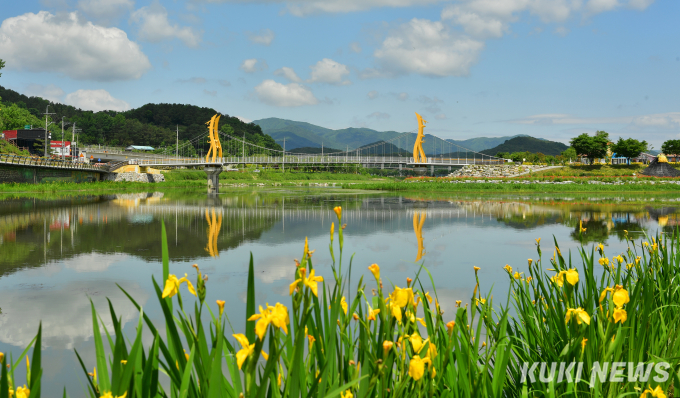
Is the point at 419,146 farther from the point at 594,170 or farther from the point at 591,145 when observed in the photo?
the point at 591,145

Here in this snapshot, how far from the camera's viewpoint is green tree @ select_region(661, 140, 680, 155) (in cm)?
5712

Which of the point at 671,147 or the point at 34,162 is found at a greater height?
the point at 671,147

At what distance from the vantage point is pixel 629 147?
52.2 m

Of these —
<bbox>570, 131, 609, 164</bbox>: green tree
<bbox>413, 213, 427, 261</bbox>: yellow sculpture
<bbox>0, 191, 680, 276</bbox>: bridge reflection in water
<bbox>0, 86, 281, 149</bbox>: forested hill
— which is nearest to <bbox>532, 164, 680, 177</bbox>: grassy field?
<bbox>570, 131, 609, 164</bbox>: green tree

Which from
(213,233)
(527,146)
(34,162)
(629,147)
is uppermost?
(527,146)

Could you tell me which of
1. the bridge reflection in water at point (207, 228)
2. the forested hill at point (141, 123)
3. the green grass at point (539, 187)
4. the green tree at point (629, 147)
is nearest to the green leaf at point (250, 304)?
the bridge reflection in water at point (207, 228)

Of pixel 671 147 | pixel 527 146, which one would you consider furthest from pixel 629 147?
pixel 527 146

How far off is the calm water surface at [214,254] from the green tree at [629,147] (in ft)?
145

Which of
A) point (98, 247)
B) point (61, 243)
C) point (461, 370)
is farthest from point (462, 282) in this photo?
point (61, 243)

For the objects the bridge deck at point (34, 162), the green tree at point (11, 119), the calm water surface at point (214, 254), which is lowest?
the calm water surface at point (214, 254)

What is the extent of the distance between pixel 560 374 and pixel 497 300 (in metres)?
3.18

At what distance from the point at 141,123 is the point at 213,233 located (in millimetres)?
93403

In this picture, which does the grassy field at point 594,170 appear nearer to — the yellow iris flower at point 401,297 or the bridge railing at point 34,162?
the bridge railing at point 34,162

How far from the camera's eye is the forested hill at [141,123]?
90875 mm
